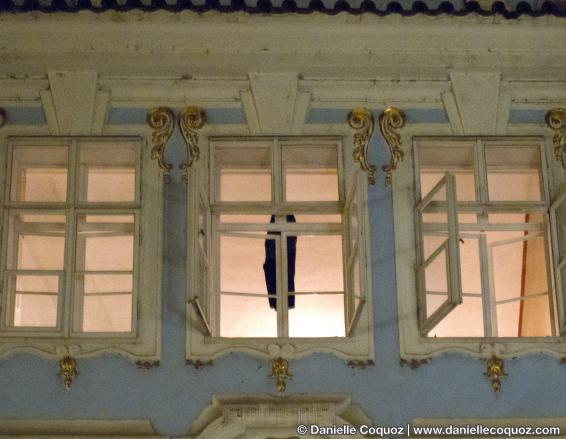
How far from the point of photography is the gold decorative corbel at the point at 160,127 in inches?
373

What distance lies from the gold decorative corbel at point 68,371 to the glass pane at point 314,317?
3505 millimetres

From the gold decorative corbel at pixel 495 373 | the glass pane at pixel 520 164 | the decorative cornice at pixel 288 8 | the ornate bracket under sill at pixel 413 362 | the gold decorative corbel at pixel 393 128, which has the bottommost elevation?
Answer: the gold decorative corbel at pixel 495 373

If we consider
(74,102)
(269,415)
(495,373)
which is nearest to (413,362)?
(495,373)

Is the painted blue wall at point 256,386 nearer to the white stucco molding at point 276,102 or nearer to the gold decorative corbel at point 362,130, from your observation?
the gold decorative corbel at point 362,130

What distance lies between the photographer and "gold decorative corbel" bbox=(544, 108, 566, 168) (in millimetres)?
9547

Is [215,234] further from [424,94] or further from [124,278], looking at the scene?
[124,278]

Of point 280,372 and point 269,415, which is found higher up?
point 280,372

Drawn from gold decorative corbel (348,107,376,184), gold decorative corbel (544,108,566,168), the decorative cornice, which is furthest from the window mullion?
gold decorative corbel (544,108,566,168)

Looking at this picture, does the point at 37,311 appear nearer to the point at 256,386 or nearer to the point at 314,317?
the point at 314,317

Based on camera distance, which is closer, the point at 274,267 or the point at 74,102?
the point at 274,267

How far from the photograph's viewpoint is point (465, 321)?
1248 centimetres

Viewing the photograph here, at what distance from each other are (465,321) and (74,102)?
4.46 meters

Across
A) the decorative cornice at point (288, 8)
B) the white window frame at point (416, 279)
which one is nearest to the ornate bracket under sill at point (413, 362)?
the white window frame at point (416, 279)

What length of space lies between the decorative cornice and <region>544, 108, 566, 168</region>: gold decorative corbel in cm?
66
